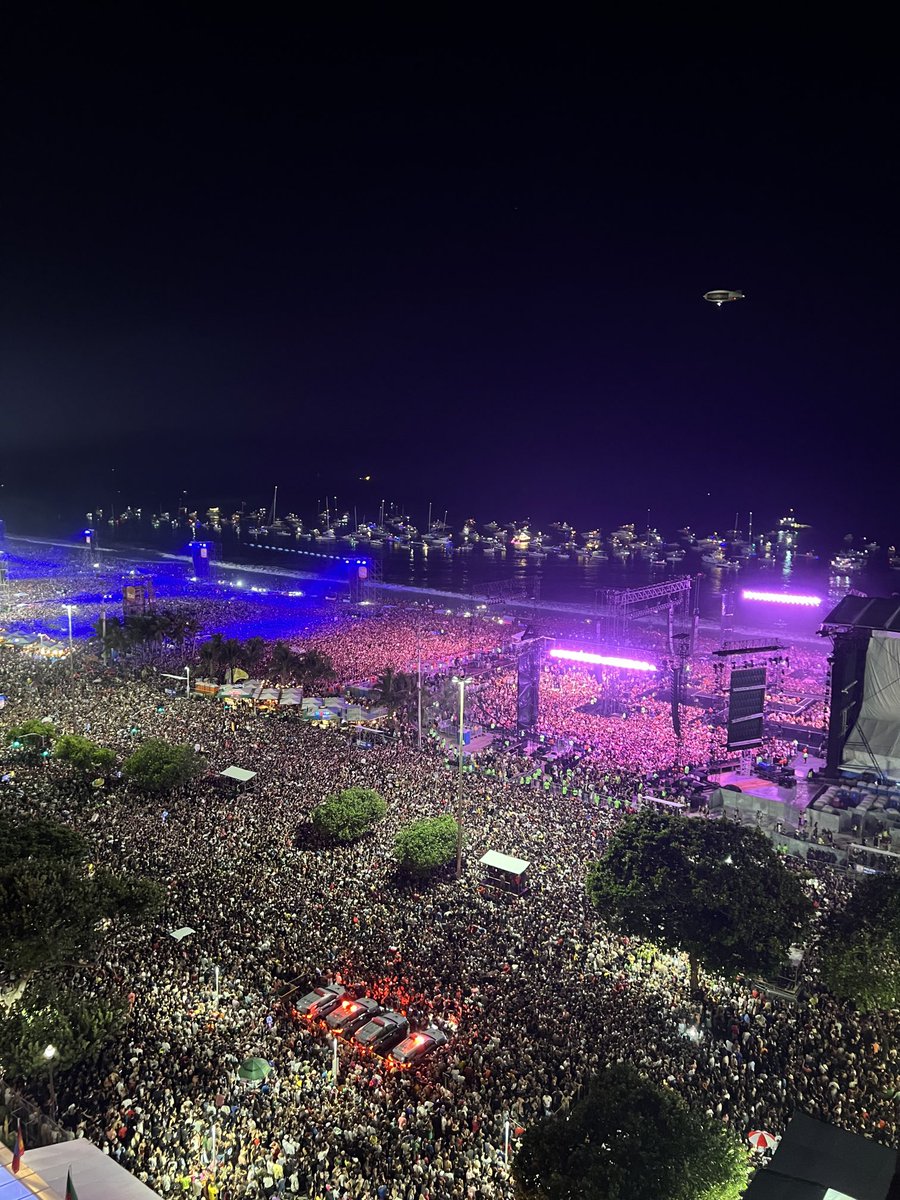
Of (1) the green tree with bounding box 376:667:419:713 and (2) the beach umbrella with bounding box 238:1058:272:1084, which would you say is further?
(1) the green tree with bounding box 376:667:419:713

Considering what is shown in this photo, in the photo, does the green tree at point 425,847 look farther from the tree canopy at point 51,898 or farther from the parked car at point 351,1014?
the tree canopy at point 51,898

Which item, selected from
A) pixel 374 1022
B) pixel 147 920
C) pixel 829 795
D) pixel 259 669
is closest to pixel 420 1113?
pixel 374 1022

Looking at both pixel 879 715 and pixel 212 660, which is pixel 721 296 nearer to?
pixel 879 715

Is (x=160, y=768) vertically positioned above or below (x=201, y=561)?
below

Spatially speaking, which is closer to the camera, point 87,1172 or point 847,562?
point 87,1172

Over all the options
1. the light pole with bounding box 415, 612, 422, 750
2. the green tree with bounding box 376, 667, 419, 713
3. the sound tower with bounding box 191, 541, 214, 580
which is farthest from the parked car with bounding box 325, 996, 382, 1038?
the sound tower with bounding box 191, 541, 214, 580

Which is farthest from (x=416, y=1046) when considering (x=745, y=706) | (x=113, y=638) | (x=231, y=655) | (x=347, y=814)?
(x=113, y=638)

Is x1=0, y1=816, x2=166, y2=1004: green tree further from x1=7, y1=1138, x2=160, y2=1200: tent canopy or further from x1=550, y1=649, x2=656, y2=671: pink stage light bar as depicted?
x1=550, y1=649, x2=656, y2=671: pink stage light bar
